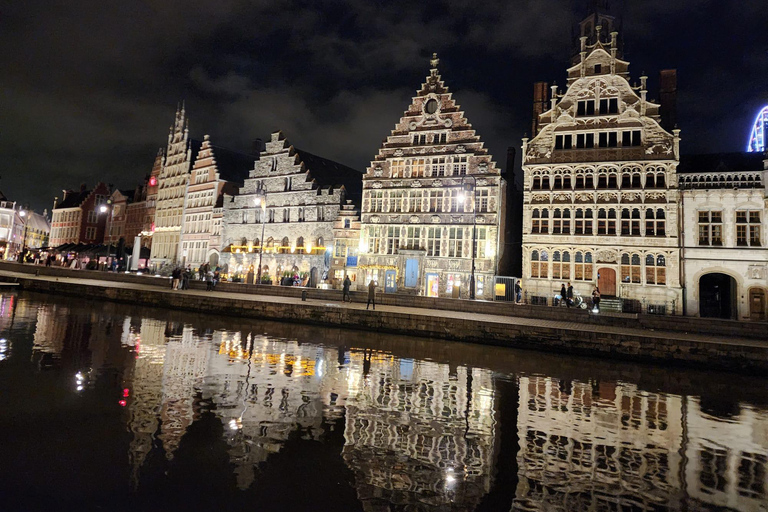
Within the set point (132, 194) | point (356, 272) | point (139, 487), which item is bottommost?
point (139, 487)

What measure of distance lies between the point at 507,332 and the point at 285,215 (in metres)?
30.3

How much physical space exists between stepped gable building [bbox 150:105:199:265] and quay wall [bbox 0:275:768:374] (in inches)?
1114

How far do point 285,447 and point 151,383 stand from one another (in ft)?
16.2

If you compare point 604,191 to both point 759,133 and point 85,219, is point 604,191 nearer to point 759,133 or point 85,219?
point 759,133

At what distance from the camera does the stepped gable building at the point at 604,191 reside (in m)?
28.6

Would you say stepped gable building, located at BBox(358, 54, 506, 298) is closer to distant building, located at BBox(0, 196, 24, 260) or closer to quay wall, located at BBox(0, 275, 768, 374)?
quay wall, located at BBox(0, 275, 768, 374)

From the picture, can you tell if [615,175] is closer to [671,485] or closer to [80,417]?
[671,485]

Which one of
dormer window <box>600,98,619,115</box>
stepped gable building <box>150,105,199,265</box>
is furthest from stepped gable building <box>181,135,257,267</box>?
dormer window <box>600,98,619,115</box>

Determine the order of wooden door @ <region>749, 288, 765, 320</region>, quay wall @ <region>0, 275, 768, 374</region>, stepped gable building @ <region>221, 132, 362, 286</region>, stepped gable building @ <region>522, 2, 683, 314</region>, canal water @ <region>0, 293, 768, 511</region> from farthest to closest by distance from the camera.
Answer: stepped gable building @ <region>221, 132, 362, 286</region> < stepped gable building @ <region>522, 2, 683, 314</region> < wooden door @ <region>749, 288, 765, 320</region> < quay wall @ <region>0, 275, 768, 374</region> < canal water @ <region>0, 293, 768, 511</region>

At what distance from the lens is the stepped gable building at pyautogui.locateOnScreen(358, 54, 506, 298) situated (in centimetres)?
3325

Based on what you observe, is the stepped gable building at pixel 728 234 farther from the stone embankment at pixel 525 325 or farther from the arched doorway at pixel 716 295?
the stone embankment at pixel 525 325

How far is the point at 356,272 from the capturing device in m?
37.7

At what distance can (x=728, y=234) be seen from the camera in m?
27.1

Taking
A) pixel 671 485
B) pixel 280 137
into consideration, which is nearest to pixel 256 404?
pixel 671 485
